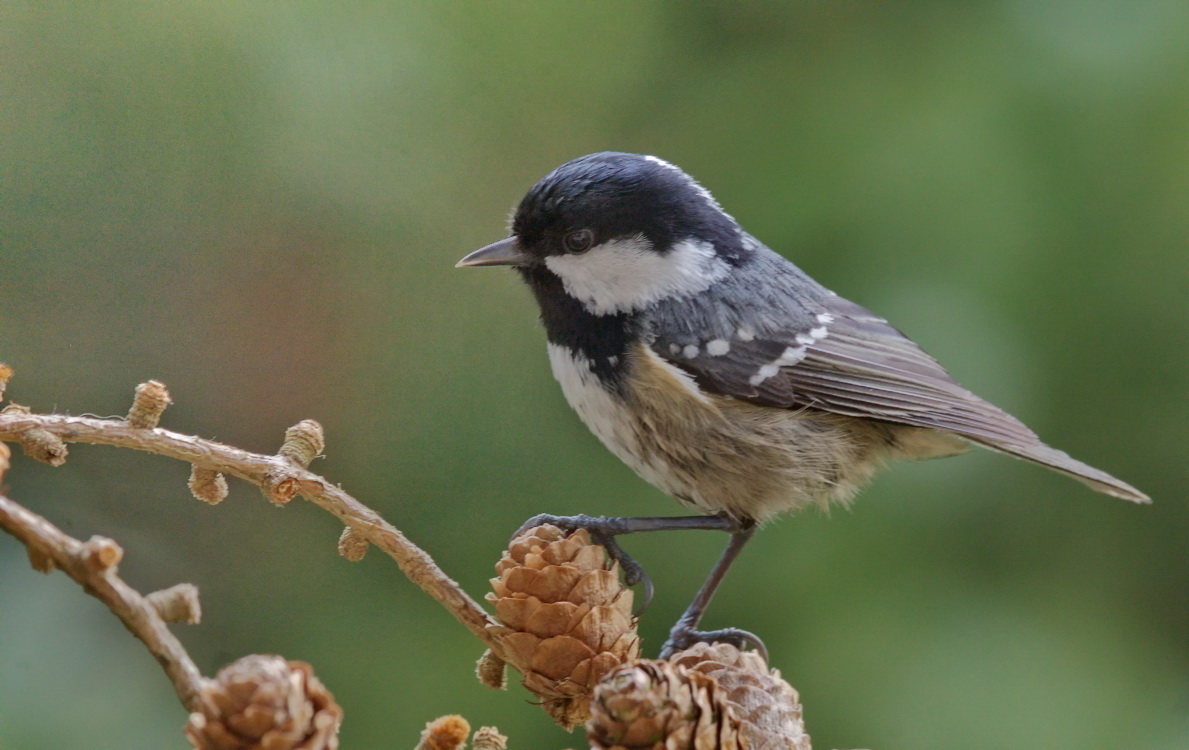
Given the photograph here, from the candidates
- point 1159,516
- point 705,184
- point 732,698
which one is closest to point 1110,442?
point 1159,516

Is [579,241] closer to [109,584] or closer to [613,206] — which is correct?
[613,206]

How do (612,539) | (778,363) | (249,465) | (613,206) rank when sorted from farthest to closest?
1. (778,363)
2. (613,206)
3. (612,539)
4. (249,465)

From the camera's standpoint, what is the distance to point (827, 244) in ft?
4.25

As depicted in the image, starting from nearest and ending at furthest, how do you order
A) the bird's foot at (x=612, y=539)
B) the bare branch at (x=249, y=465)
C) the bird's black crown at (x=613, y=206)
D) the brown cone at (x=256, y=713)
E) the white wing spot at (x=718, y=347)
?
the brown cone at (x=256, y=713) → the bare branch at (x=249, y=465) → the bird's foot at (x=612, y=539) → the bird's black crown at (x=613, y=206) → the white wing spot at (x=718, y=347)

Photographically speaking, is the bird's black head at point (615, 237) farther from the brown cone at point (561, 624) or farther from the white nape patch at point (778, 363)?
the brown cone at point (561, 624)

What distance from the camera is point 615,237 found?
3.58 feet

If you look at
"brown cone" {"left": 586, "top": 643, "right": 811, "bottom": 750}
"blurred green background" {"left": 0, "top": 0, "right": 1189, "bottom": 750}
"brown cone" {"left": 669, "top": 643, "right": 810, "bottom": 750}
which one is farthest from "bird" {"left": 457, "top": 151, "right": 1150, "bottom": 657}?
"brown cone" {"left": 586, "top": 643, "right": 811, "bottom": 750}

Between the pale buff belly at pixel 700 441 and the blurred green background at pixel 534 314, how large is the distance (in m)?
0.12

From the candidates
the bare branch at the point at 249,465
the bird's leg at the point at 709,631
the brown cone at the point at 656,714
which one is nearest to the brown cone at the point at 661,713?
the brown cone at the point at 656,714

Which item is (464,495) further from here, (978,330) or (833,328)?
(978,330)

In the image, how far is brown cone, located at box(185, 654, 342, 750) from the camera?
15.3 inches

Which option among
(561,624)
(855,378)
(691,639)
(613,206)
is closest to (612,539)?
(691,639)

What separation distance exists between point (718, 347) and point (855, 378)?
194mm

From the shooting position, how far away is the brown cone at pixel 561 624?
60 cm
